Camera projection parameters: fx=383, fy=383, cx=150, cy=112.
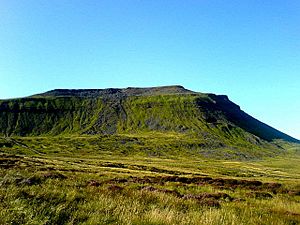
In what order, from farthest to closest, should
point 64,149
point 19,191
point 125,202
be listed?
point 64,149, point 125,202, point 19,191

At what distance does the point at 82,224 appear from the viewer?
30.7 ft

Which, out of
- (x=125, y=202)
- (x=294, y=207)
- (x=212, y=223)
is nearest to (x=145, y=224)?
(x=212, y=223)

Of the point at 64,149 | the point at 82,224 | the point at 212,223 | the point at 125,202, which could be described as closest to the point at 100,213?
the point at 82,224

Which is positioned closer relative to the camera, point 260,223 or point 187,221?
point 187,221

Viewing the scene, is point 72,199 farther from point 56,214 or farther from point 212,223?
point 212,223

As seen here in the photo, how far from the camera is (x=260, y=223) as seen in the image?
12.1 meters

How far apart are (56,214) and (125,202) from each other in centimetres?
352

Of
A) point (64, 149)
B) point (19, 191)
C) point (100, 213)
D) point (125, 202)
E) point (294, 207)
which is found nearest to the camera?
point (100, 213)

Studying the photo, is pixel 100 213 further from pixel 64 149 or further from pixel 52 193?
pixel 64 149

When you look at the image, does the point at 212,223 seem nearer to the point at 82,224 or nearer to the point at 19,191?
the point at 82,224

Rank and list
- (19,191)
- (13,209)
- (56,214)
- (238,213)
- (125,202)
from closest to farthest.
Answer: (13,209) → (56,214) → (19,191) → (125,202) → (238,213)

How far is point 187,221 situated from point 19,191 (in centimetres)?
522

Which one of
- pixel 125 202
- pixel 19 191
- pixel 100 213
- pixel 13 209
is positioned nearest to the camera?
pixel 13 209

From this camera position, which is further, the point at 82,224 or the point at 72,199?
the point at 72,199
